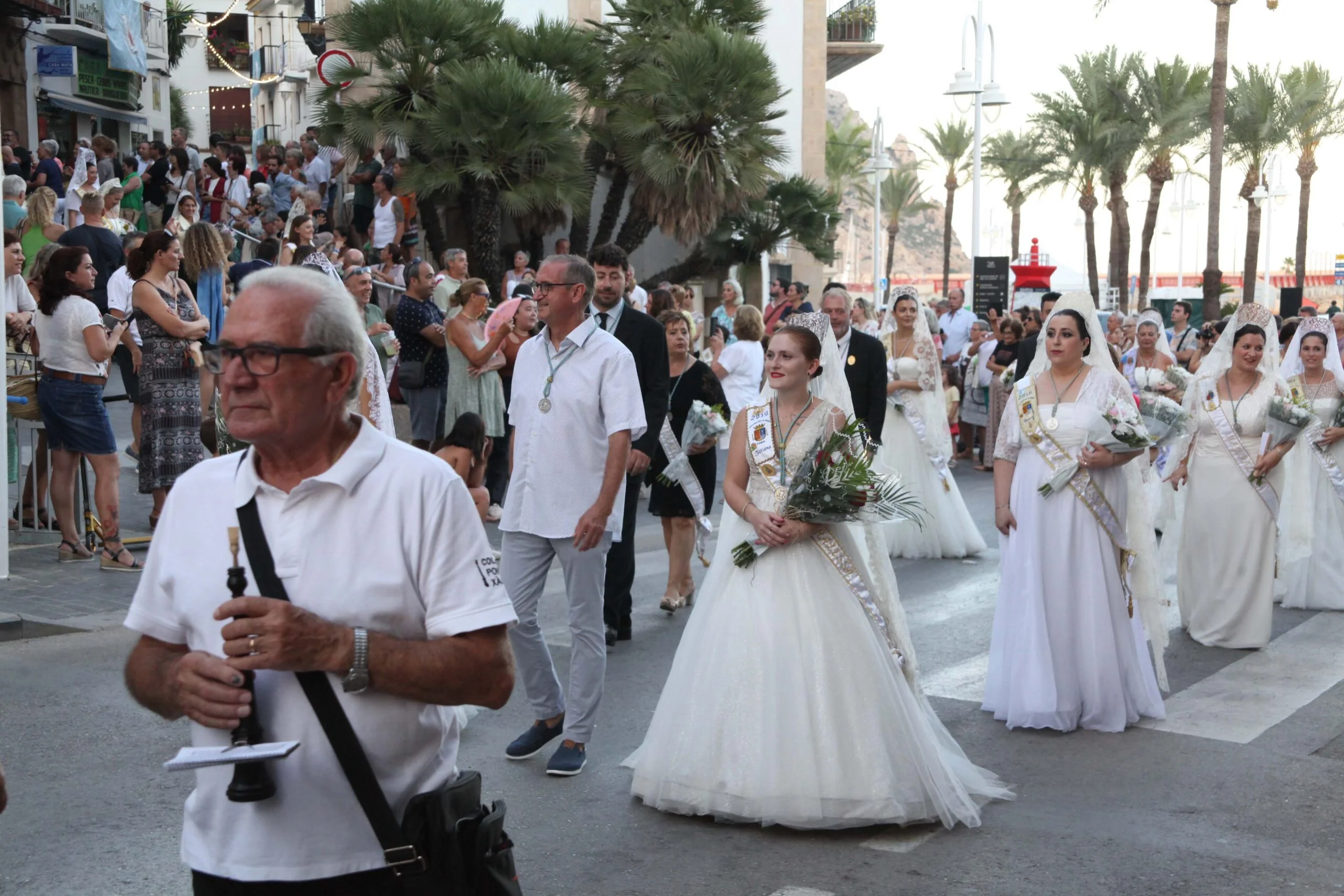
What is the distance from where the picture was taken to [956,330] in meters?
23.1

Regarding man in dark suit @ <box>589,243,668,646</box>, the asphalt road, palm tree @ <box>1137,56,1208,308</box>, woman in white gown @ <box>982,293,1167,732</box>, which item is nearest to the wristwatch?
the asphalt road

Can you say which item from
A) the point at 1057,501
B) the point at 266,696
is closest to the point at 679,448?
the point at 1057,501

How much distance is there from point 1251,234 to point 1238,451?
41.2 metres

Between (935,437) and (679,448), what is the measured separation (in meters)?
3.89

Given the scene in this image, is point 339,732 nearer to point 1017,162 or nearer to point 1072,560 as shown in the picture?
point 1072,560

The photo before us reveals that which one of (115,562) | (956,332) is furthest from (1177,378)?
(956,332)

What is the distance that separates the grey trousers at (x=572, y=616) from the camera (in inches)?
249

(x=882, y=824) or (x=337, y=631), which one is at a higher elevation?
(x=337, y=631)

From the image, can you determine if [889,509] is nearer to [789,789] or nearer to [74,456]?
[789,789]

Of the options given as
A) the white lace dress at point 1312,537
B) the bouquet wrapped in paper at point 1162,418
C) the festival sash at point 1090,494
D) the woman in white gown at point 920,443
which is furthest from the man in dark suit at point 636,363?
the white lace dress at point 1312,537

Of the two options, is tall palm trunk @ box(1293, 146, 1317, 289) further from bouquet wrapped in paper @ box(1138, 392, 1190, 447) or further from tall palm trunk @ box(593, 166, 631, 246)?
bouquet wrapped in paper @ box(1138, 392, 1190, 447)

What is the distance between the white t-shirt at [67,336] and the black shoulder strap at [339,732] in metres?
8.23

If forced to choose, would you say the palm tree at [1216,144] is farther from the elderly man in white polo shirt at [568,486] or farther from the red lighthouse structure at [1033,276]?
the elderly man in white polo shirt at [568,486]

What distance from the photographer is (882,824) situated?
18.5 ft
